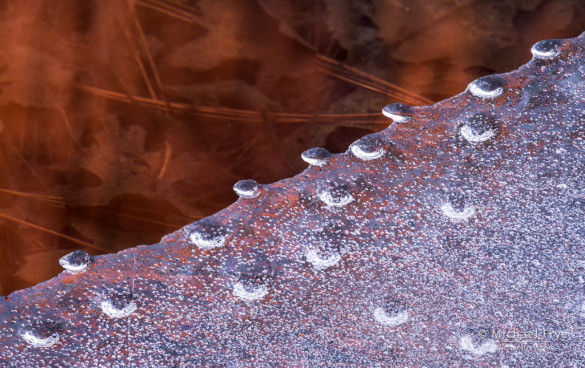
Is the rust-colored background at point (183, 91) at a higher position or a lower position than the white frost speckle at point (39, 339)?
higher

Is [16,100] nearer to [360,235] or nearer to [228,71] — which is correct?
[228,71]

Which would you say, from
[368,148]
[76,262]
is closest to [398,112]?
[368,148]

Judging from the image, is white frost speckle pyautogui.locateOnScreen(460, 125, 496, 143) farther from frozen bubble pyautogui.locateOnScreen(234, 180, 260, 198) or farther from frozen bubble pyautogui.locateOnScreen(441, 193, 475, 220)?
frozen bubble pyautogui.locateOnScreen(234, 180, 260, 198)

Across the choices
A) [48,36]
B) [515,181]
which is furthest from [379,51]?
[48,36]

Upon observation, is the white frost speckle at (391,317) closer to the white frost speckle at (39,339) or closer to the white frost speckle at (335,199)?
the white frost speckle at (335,199)

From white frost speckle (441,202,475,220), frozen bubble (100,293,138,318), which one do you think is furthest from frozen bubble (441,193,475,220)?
frozen bubble (100,293,138,318)

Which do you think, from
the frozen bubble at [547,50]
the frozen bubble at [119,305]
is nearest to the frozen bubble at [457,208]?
the frozen bubble at [547,50]
